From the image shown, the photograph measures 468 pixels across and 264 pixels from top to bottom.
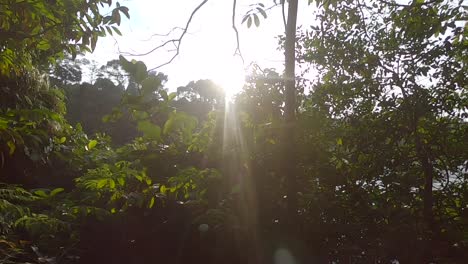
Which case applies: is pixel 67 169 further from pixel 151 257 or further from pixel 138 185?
pixel 151 257

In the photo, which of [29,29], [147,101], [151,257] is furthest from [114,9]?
[151,257]

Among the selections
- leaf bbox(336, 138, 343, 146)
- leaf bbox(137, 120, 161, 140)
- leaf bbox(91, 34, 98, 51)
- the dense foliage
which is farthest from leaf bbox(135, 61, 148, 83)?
leaf bbox(336, 138, 343, 146)

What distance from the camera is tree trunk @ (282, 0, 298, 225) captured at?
224cm

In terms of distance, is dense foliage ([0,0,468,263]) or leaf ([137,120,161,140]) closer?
leaf ([137,120,161,140])

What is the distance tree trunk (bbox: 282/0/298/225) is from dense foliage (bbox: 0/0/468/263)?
0.18ft

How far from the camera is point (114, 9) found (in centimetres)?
232

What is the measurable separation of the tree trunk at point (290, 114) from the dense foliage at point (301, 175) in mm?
55

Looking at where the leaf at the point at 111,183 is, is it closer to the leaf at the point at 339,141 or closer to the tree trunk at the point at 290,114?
the tree trunk at the point at 290,114

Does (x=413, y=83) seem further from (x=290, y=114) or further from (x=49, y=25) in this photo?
(x=49, y=25)

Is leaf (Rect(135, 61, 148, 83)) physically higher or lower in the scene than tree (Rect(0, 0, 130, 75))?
lower

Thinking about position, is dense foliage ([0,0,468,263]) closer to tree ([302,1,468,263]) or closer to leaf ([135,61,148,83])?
tree ([302,1,468,263])

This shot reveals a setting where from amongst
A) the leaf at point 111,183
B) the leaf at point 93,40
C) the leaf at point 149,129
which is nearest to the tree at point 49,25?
the leaf at point 93,40

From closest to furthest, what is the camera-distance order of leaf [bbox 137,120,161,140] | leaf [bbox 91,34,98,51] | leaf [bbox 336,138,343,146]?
leaf [bbox 137,120,161,140] → leaf [bbox 91,34,98,51] → leaf [bbox 336,138,343,146]

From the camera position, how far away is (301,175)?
2.66 metres
